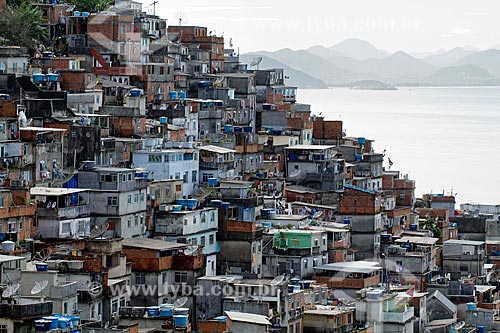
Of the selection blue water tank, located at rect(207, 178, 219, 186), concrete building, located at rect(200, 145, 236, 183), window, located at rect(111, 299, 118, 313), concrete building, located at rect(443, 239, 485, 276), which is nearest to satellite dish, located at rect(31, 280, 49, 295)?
window, located at rect(111, 299, 118, 313)

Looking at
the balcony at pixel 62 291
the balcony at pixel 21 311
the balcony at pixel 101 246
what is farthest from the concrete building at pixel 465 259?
the balcony at pixel 21 311

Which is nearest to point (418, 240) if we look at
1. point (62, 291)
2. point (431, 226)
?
point (431, 226)

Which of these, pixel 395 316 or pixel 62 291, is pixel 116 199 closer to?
pixel 395 316

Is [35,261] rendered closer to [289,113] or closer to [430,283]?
[430,283]

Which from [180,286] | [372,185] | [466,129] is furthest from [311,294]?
[466,129]

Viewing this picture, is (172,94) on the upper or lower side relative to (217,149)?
upper

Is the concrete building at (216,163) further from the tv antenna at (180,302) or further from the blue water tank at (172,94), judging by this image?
the tv antenna at (180,302)
